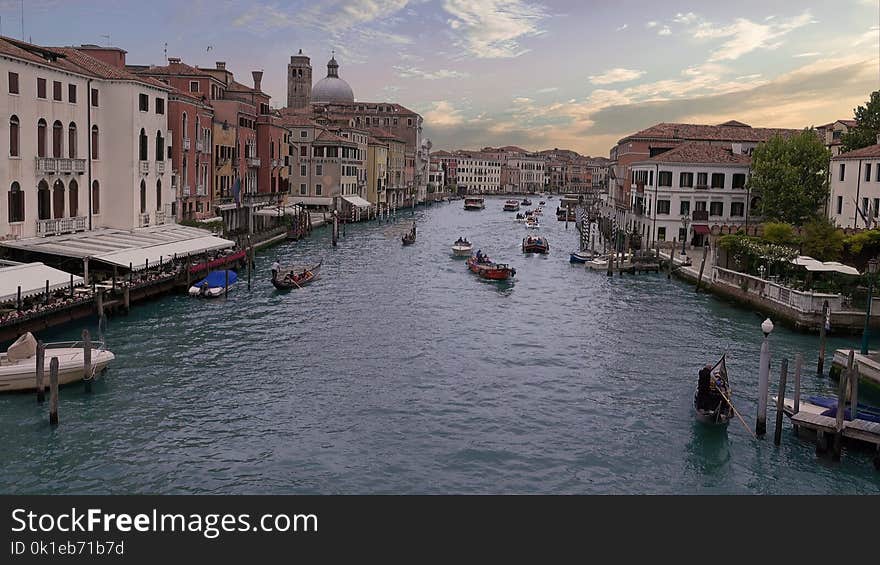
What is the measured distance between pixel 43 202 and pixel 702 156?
34.8 metres

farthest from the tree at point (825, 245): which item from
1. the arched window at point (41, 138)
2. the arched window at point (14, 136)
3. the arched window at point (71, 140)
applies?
the arched window at point (14, 136)

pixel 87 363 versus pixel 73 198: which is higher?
pixel 73 198

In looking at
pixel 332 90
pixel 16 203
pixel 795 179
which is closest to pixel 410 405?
pixel 16 203

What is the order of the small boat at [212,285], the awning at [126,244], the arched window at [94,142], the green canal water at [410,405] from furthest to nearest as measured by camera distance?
the arched window at [94,142]
the small boat at [212,285]
the awning at [126,244]
the green canal water at [410,405]

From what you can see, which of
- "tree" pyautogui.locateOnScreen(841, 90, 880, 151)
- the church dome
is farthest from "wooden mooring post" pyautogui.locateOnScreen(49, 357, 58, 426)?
the church dome

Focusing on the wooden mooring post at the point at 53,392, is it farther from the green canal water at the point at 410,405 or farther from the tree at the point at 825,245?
the tree at the point at 825,245

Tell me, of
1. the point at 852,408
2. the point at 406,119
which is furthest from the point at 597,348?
the point at 406,119

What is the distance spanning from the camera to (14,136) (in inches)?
1050

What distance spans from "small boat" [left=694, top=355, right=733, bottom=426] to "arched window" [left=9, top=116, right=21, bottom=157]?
21.8m

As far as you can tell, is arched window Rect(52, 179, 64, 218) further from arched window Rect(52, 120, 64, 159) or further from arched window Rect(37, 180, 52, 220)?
arched window Rect(52, 120, 64, 159)

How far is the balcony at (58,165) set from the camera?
2781 centimetres

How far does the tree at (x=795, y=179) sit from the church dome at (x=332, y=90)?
80.3 meters

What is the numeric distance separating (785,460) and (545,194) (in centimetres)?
18488

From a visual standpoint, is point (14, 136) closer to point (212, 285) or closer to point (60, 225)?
point (60, 225)
